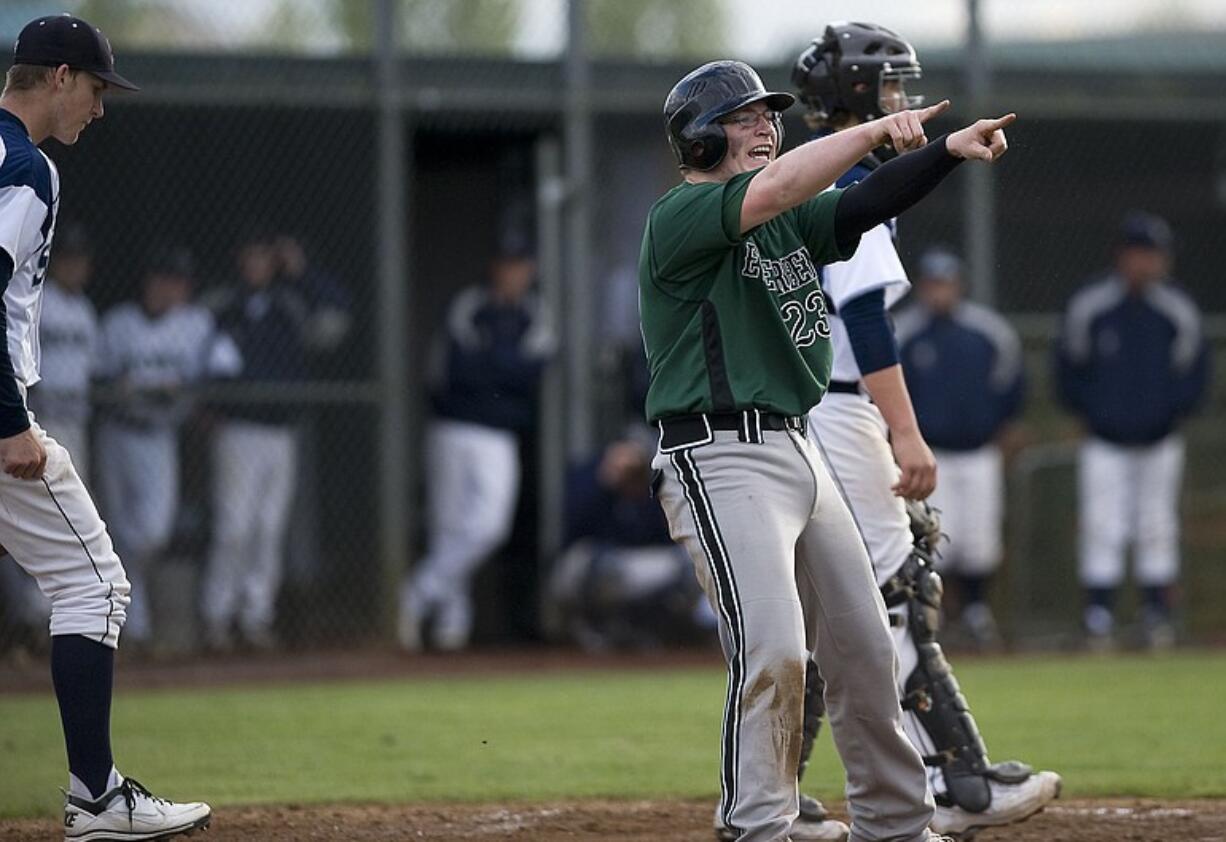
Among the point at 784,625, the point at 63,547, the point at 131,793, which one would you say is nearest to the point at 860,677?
the point at 784,625

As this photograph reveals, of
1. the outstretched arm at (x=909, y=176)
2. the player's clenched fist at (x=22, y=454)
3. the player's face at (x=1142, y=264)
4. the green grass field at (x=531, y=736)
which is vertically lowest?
the green grass field at (x=531, y=736)

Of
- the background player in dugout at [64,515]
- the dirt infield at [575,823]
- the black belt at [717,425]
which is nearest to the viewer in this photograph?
the black belt at [717,425]

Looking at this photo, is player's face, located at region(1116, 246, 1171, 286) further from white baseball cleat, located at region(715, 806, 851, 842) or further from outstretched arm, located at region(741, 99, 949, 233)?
outstretched arm, located at region(741, 99, 949, 233)

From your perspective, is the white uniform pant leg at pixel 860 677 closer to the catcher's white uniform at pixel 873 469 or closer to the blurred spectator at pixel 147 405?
the catcher's white uniform at pixel 873 469

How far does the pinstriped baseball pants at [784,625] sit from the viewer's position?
14.1ft

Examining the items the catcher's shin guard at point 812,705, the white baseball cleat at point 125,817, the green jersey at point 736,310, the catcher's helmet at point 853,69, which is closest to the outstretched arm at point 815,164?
the green jersey at point 736,310

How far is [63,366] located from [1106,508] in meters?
5.83

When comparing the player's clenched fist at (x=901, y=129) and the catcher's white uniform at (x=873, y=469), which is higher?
the player's clenched fist at (x=901, y=129)

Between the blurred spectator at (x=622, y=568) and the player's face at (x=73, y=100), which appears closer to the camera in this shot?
the player's face at (x=73, y=100)

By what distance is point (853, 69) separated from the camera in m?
5.29

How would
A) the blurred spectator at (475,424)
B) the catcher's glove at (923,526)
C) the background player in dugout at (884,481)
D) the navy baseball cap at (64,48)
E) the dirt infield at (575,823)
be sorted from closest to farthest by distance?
the navy baseball cap at (64,48), the background player in dugout at (884,481), the dirt infield at (575,823), the catcher's glove at (923,526), the blurred spectator at (475,424)

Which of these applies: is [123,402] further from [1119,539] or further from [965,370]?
[1119,539]

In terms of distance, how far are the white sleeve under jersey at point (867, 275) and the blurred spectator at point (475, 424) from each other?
20.5 feet

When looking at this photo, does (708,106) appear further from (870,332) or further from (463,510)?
(463,510)
